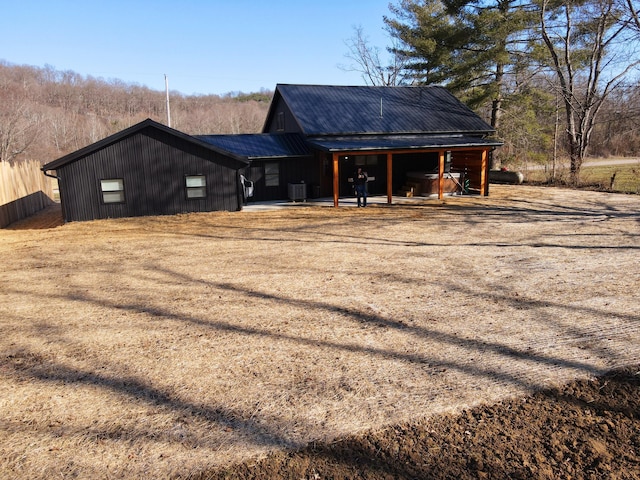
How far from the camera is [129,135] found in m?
16.1

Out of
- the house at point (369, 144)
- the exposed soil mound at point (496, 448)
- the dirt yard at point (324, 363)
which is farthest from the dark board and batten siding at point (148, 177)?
the exposed soil mound at point (496, 448)

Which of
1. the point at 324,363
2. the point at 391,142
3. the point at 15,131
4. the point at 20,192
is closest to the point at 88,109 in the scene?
the point at 15,131

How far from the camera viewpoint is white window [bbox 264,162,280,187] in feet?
64.8

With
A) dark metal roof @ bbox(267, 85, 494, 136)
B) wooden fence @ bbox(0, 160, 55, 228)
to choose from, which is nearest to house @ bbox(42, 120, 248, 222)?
wooden fence @ bbox(0, 160, 55, 228)

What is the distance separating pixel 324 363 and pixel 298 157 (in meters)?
15.5

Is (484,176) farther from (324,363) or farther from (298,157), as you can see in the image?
(324,363)

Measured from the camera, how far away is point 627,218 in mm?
14133

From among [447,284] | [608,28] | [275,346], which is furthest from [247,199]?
[608,28]

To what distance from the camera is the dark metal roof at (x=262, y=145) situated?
1908 centimetres

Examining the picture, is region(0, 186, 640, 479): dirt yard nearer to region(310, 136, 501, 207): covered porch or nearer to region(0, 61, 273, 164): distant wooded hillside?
region(310, 136, 501, 207): covered porch

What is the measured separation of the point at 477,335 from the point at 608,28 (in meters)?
24.8

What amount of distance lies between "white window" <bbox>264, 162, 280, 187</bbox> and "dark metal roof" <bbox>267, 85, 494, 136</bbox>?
1938 mm

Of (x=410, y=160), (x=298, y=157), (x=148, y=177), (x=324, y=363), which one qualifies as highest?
(x=298, y=157)

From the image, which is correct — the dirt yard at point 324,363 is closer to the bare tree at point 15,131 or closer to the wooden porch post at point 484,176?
the wooden porch post at point 484,176
